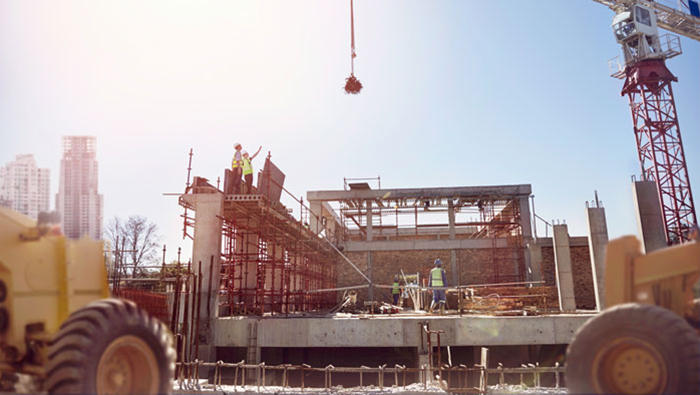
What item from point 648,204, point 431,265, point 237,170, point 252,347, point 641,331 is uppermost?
point 237,170

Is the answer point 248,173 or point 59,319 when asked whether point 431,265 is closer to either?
point 248,173

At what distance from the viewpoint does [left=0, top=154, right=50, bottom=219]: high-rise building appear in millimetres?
3789

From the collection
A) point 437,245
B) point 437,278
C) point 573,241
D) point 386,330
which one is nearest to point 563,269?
point 437,278

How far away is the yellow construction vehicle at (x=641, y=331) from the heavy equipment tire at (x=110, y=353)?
304cm

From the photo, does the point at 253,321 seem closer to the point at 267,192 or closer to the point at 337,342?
the point at 337,342

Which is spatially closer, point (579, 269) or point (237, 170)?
point (237, 170)

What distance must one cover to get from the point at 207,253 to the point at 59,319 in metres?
11.4

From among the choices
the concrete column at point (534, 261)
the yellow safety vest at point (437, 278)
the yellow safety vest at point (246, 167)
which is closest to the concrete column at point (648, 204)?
the yellow safety vest at point (437, 278)

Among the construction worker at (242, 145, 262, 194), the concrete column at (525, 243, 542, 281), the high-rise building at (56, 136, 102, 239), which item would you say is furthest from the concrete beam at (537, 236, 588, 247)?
the high-rise building at (56, 136, 102, 239)

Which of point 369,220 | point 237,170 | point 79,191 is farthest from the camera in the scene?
point 369,220

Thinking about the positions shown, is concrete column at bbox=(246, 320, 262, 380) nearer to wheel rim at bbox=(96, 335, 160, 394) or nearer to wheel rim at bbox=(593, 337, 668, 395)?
wheel rim at bbox=(96, 335, 160, 394)

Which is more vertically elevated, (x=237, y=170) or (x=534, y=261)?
(x=237, y=170)

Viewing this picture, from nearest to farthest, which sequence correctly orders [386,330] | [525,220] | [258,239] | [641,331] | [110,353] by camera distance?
[641,331], [110,353], [386,330], [258,239], [525,220]

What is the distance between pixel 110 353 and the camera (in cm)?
325
